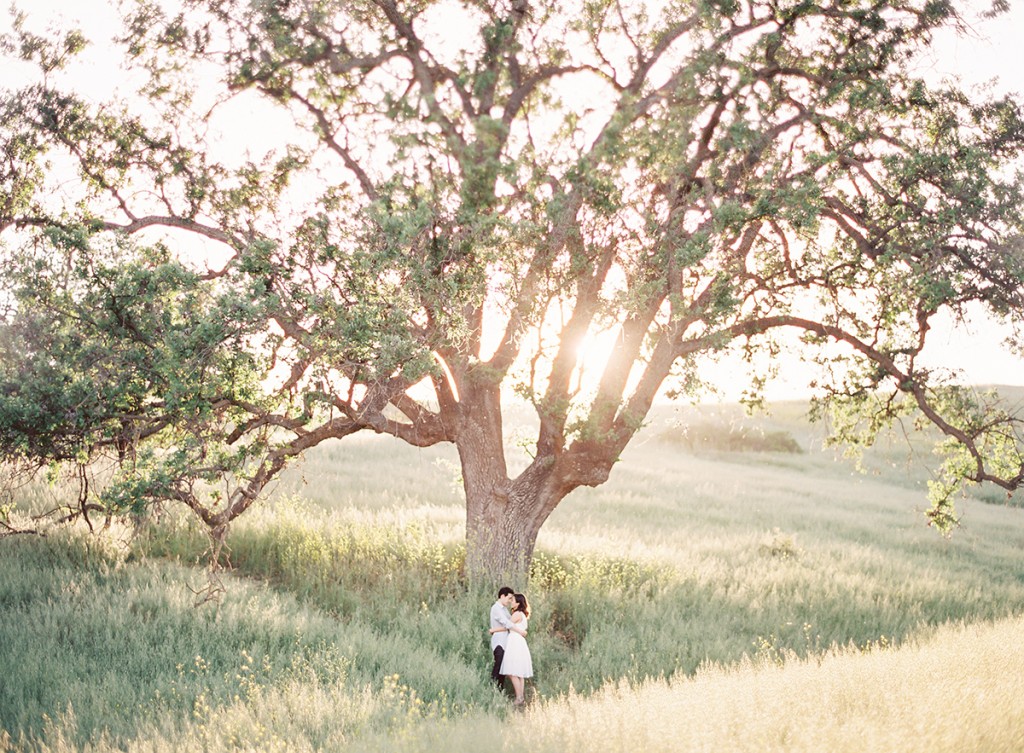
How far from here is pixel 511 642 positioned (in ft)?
31.0

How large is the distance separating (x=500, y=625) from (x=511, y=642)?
1.08ft

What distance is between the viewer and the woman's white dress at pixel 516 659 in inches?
368

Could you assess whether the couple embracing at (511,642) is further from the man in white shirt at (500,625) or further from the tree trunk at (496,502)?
the tree trunk at (496,502)

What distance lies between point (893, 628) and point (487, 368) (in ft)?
28.9

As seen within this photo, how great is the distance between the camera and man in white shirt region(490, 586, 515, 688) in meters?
9.64

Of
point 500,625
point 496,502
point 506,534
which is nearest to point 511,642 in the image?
point 500,625

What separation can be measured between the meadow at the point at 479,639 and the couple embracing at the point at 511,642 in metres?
0.33

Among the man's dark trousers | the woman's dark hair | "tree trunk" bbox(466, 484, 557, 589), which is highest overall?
"tree trunk" bbox(466, 484, 557, 589)

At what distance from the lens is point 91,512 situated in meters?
14.1

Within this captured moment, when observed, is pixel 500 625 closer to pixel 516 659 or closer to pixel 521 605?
pixel 521 605

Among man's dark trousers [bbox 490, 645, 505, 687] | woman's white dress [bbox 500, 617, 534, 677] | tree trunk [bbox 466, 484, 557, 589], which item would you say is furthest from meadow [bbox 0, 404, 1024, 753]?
tree trunk [bbox 466, 484, 557, 589]

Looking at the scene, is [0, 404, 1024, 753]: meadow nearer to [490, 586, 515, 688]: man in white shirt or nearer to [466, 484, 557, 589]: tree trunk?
[490, 586, 515, 688]: man in white shirt

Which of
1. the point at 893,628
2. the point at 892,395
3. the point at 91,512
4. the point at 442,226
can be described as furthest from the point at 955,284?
the point at 91,512

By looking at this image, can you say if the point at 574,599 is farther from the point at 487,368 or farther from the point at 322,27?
the point at 322,27
